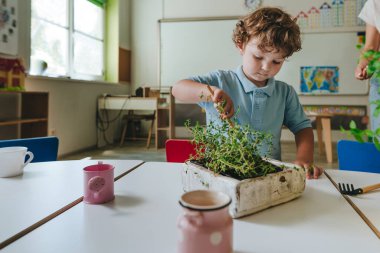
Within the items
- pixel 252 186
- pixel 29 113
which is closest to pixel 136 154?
pixel 29 113

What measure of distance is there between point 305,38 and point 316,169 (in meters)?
4.59

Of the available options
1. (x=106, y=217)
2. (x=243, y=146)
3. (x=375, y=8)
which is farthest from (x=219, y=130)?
(x=375, y=8)

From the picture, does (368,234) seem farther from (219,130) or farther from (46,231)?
(46,231)

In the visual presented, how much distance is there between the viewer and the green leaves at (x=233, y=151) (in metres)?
0.59

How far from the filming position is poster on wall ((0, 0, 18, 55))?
2.82 m

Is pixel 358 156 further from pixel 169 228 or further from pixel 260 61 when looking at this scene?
pixel 169 228

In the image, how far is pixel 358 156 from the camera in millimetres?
1131

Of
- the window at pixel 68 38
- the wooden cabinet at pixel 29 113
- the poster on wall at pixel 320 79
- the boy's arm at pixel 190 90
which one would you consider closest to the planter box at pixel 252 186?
the boy's arm at pixel 190 90

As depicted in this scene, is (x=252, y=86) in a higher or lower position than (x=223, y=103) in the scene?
higher

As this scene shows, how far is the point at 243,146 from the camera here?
0.60 m

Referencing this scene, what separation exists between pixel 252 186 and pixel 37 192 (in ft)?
1.64

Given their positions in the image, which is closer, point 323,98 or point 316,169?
point 316,169

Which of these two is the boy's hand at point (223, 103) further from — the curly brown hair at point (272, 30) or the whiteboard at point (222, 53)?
the whiteboard at point (222, 53)

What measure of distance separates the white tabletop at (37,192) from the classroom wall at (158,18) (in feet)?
14.8
